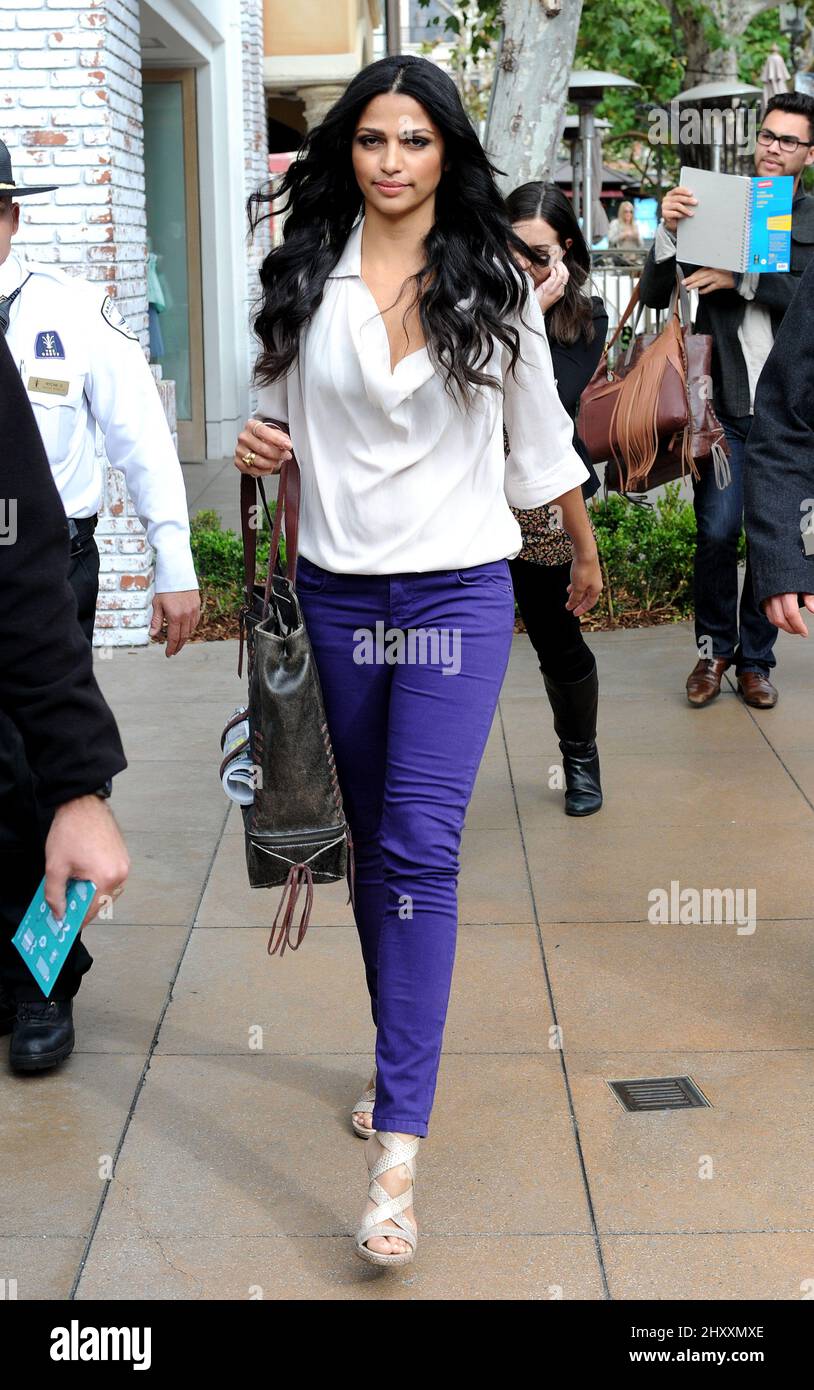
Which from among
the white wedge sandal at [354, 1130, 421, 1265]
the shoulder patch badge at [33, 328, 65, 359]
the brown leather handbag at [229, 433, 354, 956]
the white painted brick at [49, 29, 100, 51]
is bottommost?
the white wedge sandal at [354, 1130, 421, 1265]

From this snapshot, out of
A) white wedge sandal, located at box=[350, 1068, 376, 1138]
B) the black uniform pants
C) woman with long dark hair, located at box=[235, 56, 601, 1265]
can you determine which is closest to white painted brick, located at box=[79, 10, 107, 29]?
the black uniform pants

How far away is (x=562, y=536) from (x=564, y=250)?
80 centimetres

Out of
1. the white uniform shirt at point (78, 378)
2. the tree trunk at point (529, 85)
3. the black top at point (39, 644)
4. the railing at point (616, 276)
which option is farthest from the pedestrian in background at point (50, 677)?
the railing at point (616, 276)

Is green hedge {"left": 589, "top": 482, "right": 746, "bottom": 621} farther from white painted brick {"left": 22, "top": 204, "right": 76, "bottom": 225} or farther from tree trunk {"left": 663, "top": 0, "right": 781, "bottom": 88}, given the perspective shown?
tree trunk {"left": 663, "top": 0, "right": 781, "bottom": 88}

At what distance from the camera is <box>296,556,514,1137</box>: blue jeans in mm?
2918

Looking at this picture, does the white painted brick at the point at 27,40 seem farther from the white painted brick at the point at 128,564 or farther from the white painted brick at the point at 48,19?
the white painted brick at the point at 128,564

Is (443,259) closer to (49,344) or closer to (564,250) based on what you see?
(49,344)

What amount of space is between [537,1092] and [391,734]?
1.00 m

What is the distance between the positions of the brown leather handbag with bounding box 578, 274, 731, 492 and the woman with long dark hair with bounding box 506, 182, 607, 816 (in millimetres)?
385

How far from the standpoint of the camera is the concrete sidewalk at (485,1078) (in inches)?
116

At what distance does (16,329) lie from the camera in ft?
13.1

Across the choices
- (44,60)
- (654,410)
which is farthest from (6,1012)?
(44,60)

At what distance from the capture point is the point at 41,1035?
12.2 ft
